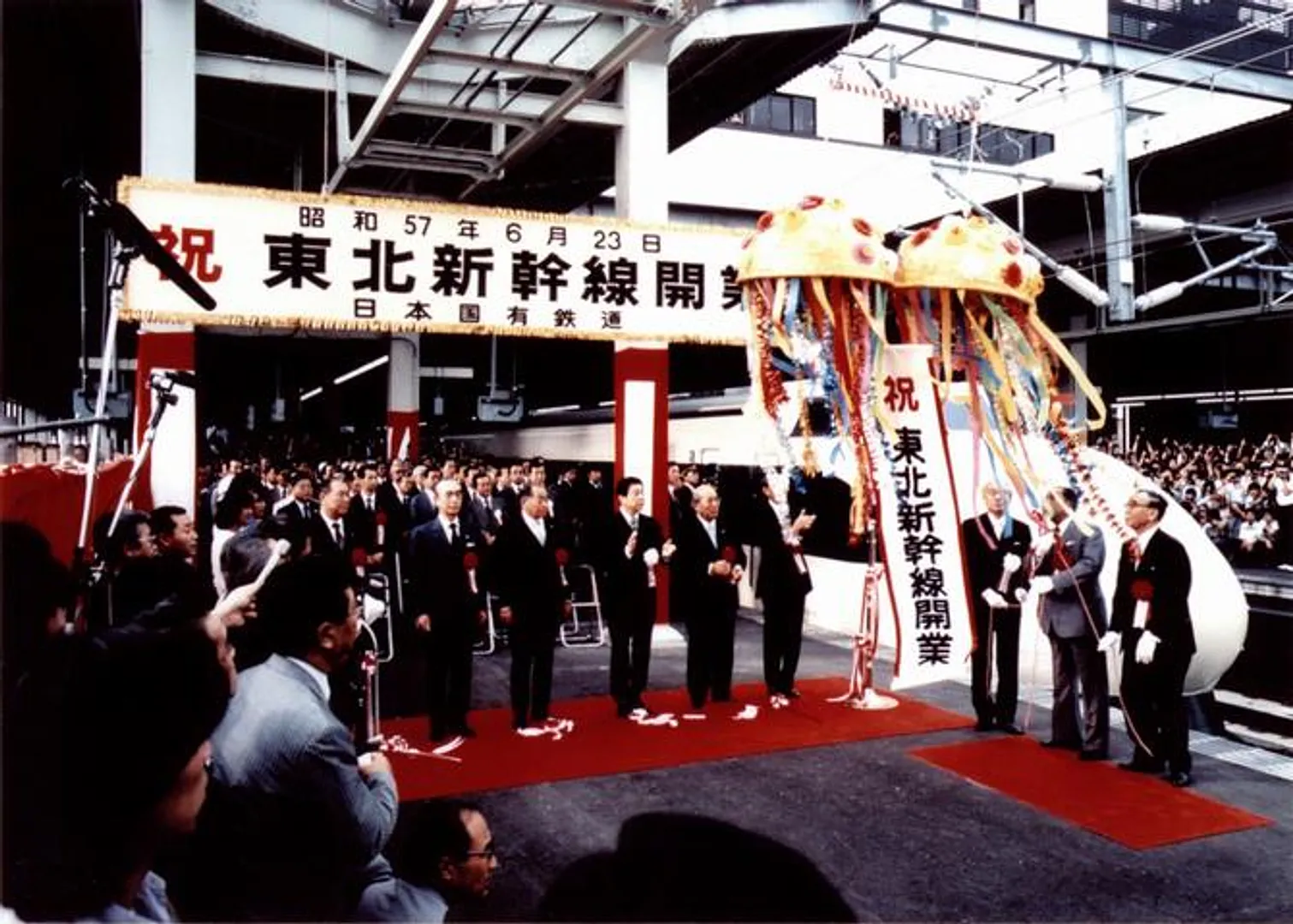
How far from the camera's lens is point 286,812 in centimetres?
223

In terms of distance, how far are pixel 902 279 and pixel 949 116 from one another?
12.6 m

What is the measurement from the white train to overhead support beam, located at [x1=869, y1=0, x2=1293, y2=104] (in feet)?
18.3

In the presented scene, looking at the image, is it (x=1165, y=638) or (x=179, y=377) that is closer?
(x=1165, y=638)

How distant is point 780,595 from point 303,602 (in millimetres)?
5612

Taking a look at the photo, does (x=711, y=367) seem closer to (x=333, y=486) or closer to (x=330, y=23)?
(x=330, y=23)

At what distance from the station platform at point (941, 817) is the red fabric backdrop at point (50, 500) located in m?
2.44

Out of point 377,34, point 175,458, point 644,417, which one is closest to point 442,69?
point 377,34

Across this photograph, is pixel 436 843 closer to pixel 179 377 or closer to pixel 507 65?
pixel 179 377

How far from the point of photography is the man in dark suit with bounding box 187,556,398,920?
2.23 meters

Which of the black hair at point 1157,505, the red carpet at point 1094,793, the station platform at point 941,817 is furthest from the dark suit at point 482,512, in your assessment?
the black hair at point 1157,505

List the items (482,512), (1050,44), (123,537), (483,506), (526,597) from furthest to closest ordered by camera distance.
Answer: (1050,44), (483,506), (482,512), (526,597), (123,537)

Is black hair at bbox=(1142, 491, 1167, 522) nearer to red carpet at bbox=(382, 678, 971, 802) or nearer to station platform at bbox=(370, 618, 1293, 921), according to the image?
station platform at bbox=(370, 618, 1293, 921)

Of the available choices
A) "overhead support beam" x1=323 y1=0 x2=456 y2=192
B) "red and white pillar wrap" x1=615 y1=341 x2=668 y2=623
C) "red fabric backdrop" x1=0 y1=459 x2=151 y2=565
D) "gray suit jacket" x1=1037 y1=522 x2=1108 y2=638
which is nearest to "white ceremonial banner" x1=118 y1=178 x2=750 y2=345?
"overhead support beam" x1=323 y1=0 x2=456 y2=192

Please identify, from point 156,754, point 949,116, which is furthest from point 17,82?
point 949,116
